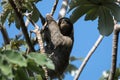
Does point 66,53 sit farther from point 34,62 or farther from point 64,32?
point 34,62

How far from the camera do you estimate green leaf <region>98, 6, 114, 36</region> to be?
352 centimetres

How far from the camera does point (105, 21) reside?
11.6ft

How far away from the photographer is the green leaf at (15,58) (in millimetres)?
1908

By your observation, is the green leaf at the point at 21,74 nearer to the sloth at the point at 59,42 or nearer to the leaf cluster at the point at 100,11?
the leaf cluster at the point at 100,11

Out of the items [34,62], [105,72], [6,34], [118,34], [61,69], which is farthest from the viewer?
[61,69]

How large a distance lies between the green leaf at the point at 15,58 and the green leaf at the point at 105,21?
1.65m

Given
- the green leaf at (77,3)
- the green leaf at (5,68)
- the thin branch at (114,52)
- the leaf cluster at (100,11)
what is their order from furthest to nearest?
the green leaf at (77,3)
the leaf cluster at (100,11)
the thin branch at (114,52)
the green leaf at (5,68)

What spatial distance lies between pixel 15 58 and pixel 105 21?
1746 millimetres

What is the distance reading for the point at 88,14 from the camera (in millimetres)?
3762

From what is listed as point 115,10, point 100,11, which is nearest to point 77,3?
point 100,11

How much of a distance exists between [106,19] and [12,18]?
977 millimetres

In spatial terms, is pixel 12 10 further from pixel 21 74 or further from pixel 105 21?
pixel 21 74

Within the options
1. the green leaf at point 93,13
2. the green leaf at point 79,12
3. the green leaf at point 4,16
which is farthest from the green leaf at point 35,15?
the green leaf at point 93,13

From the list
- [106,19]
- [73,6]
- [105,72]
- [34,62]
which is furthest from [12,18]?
[34,62]
